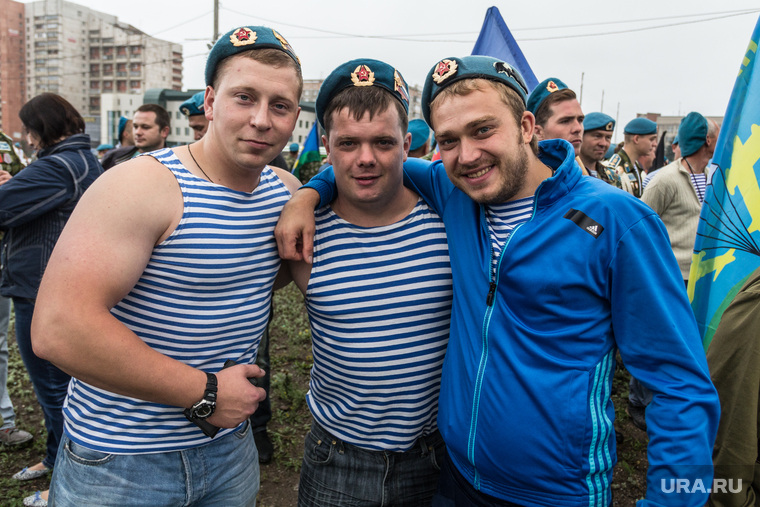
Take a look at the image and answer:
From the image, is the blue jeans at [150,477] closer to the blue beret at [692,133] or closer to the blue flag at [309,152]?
the blue beret at [692,133]

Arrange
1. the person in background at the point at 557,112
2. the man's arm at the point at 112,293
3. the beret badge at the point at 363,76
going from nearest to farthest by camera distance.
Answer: the man's arm at the point at 112,293 → the beret badge at the point at 363,76 → the person in background at the point at 557,112

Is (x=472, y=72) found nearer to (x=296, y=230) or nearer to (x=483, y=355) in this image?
(x=296, y=230)

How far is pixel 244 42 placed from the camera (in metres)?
1.75

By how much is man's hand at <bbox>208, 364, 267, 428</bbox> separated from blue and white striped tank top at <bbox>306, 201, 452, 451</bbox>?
0.46m

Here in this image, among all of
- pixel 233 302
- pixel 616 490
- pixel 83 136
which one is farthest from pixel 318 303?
pixel 616 490

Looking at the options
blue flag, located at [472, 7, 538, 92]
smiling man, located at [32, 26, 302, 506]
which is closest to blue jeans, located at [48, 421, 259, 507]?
smiling man, located at [32, 26, 302, 506]

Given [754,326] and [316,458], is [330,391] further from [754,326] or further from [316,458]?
[754,326]

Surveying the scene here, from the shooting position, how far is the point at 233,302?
171 centimetres

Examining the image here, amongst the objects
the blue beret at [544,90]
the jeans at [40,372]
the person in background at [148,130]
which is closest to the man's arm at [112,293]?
the jeans at [40,372]

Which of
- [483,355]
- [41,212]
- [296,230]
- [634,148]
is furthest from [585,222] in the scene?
[634,148]

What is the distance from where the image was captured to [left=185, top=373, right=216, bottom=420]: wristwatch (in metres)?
1.54

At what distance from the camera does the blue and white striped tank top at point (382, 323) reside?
1960mm

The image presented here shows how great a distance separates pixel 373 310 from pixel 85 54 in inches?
4380

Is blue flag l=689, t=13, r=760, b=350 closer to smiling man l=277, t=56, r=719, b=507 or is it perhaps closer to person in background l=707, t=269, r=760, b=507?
person in background l=707, t=269, r=760, b=507
